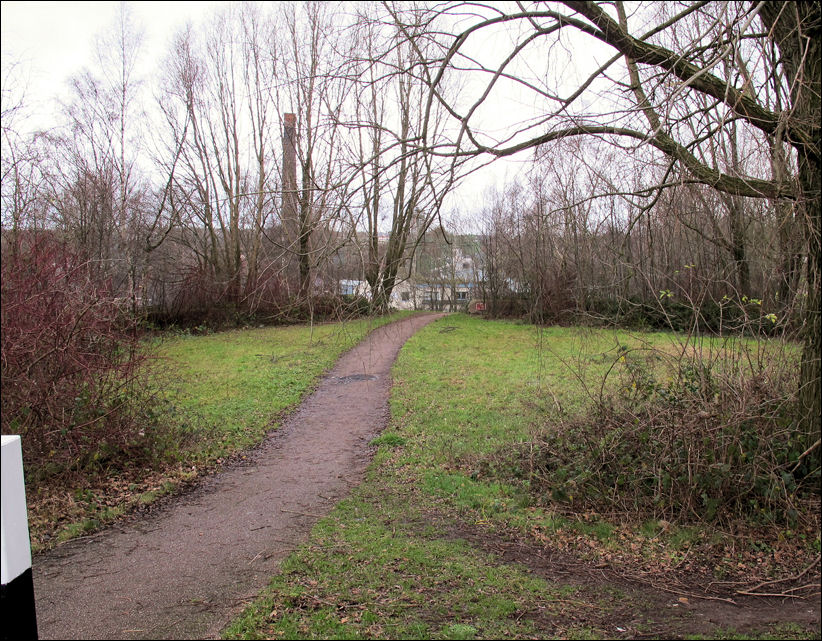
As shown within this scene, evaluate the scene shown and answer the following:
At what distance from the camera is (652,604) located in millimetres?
3590

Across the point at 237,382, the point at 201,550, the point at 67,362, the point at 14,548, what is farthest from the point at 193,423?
the point at 14,548

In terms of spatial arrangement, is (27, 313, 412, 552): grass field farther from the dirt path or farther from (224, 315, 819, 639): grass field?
(224, 315, 819, 639): grass field

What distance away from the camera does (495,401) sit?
10.2m

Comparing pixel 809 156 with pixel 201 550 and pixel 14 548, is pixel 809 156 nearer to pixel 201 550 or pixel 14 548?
pixel 14 548

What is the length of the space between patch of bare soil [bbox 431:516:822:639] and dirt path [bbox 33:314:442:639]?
1.84m

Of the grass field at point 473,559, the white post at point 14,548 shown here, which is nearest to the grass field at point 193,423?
the grass field at point 473,559

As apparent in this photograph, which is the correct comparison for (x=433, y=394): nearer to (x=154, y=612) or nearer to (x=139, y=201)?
(x=154, y=612)

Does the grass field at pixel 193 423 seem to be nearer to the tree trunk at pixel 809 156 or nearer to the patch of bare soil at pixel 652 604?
the patch of bare soil at pixel 652 604

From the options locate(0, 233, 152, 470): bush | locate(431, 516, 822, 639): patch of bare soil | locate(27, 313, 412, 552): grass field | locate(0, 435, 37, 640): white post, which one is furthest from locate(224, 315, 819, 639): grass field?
locate(0, 233, 152, 470): bush

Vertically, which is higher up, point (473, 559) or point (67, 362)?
point (67, 362)

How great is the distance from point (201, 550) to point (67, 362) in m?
2.48

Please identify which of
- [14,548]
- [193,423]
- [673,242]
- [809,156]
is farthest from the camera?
[193,423]

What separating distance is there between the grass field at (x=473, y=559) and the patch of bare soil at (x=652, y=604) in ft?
0.05

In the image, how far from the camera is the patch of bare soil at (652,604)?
10.5 ft
